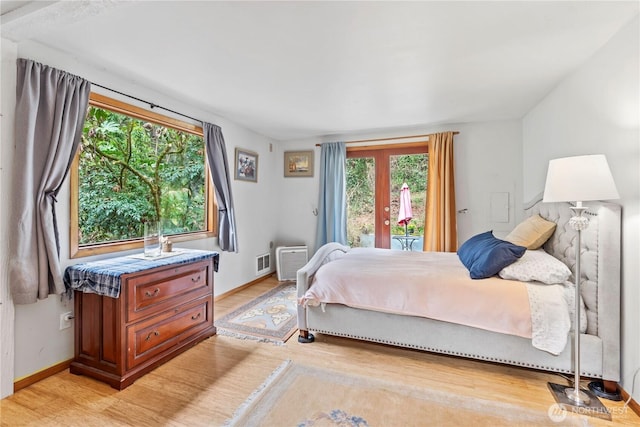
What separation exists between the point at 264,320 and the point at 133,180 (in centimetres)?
191

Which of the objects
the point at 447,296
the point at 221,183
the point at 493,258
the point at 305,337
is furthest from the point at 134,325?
the point at 493,258

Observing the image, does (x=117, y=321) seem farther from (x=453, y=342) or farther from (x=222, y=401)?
(x=453, y=342)

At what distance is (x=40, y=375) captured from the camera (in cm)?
203

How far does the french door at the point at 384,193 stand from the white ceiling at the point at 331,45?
1.31 m

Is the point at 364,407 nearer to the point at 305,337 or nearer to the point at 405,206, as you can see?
the point at 305,337

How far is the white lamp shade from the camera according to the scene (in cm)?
166

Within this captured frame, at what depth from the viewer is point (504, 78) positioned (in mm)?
2602

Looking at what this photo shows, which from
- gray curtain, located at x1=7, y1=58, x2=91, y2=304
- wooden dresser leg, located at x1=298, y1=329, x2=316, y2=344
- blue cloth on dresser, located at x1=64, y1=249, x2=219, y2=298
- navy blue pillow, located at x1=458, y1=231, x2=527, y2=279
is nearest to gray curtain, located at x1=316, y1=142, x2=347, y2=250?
wooden dresser leg, located at x1=298, y1=329, x2=316, y2=344

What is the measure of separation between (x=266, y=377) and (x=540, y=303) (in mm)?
1946

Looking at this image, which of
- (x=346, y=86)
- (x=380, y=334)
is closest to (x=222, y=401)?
(x=380, y=334)

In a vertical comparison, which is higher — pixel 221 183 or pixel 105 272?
pixel 221 183

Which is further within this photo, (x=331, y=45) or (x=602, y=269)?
(x=331, y=45)

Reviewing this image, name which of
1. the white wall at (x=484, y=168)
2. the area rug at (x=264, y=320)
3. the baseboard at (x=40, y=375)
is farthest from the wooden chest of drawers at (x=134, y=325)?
the white wall at (x=484, y=168)

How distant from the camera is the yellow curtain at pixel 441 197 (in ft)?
13.2
